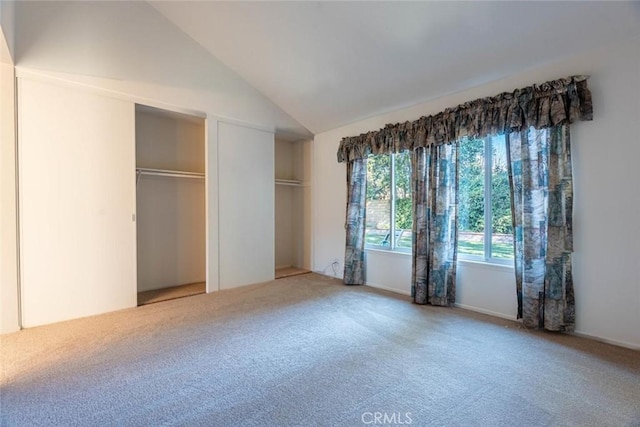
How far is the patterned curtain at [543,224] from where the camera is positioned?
103 inches

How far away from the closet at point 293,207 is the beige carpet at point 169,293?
1.60 m

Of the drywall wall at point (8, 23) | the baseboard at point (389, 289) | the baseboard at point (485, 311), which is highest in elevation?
the drywall wall at point (8, 23)

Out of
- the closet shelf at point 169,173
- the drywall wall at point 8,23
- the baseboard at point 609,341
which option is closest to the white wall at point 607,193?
the baseboard at point 609,341

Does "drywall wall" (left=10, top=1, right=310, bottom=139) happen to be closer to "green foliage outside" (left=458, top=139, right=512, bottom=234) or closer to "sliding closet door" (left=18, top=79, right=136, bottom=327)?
"sliding closet door" (left=18, top=79, right=136, bottom=327)

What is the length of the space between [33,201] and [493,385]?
13.7 ft

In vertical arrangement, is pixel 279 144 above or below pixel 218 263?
above

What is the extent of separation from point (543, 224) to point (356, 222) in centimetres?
230

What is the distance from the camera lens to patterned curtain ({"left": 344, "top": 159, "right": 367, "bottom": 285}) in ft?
14.4

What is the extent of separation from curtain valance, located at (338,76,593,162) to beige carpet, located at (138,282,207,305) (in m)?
3.22

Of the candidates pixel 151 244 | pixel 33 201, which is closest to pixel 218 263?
pixel 151 244

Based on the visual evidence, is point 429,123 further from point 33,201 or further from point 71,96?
point 33,201

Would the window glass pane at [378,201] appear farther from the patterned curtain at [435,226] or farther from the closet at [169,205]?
the closet at [169,205]

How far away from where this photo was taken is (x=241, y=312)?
3266 mm

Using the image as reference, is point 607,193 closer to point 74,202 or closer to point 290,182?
point 290,182
